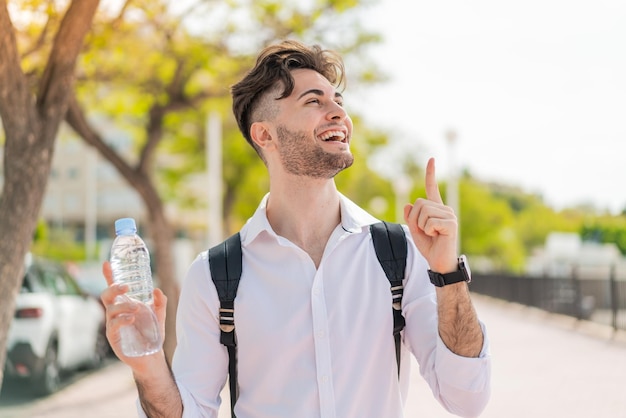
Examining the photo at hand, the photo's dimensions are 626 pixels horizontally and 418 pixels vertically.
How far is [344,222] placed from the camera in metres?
2.86

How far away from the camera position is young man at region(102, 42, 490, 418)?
2529 mm

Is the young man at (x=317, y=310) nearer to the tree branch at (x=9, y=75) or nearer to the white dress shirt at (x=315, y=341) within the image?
the white dress shirt at (x=315, y=341)

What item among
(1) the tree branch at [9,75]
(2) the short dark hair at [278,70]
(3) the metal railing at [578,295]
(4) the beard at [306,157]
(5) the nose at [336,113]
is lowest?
(3) the metal railing at [578,295]

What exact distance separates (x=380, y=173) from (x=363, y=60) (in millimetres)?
48451

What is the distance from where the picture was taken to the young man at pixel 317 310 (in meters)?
2.53

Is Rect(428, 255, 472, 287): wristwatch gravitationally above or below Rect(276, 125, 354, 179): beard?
below

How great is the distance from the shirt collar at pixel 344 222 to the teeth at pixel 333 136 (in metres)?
0.23

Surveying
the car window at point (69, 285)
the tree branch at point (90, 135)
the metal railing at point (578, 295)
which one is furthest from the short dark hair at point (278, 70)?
the metal railing at point (578, 295)

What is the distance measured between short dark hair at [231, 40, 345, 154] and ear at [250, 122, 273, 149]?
0.07 metres

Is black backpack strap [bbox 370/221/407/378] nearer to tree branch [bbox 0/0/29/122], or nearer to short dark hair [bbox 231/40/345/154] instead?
short dark hair [bbox 231/40/345/154]

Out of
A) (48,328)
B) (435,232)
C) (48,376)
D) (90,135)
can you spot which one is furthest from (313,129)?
(90,135)

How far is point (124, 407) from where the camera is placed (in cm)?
1035

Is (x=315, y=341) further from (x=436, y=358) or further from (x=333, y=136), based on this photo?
(x=333, y=136)

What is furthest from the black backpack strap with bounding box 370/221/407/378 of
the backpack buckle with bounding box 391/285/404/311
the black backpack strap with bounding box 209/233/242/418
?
the black backpack strap with bounding box 209/233/242/418
